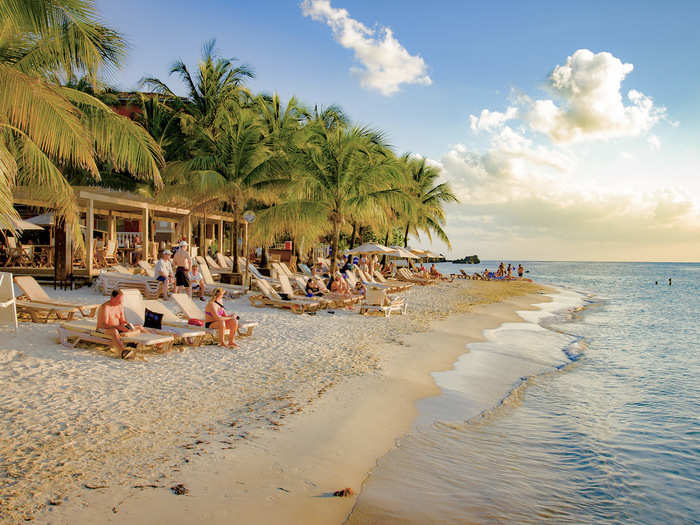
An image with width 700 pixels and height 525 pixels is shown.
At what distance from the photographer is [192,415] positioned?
4504mm

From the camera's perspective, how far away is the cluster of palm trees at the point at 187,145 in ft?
19.4

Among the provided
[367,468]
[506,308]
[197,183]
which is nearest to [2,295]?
[367,468]

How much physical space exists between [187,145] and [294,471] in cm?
1931

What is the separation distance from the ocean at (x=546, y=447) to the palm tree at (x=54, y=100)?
5.14 m

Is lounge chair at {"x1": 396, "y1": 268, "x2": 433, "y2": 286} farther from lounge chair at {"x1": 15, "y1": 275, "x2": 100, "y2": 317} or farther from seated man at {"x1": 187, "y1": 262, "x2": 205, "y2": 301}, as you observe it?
lounge chair at {"x1": 15, "y1": 275, "x2": 100, "y2": 317}

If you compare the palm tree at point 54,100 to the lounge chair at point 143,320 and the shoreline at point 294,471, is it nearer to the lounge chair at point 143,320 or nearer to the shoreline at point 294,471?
the lounge chair at point 143,320

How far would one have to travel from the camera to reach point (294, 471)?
3.62 m

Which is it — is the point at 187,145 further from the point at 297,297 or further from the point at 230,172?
the point at 297,297

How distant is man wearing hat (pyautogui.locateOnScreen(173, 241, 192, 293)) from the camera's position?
1139 centimetres

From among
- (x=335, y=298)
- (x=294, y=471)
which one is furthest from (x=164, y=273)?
(x=294, y=471)

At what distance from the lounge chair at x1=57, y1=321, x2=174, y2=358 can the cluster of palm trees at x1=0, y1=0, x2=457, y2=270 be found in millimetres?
1747

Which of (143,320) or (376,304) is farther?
(376,304)

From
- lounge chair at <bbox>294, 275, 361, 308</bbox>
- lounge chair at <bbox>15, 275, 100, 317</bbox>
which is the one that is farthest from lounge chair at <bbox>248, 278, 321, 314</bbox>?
lounge chair at <bbox>15, 275, 100, 317</bbox>

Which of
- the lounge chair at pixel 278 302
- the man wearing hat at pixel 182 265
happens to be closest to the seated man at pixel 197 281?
the man wearing hat at pixel 182 265
